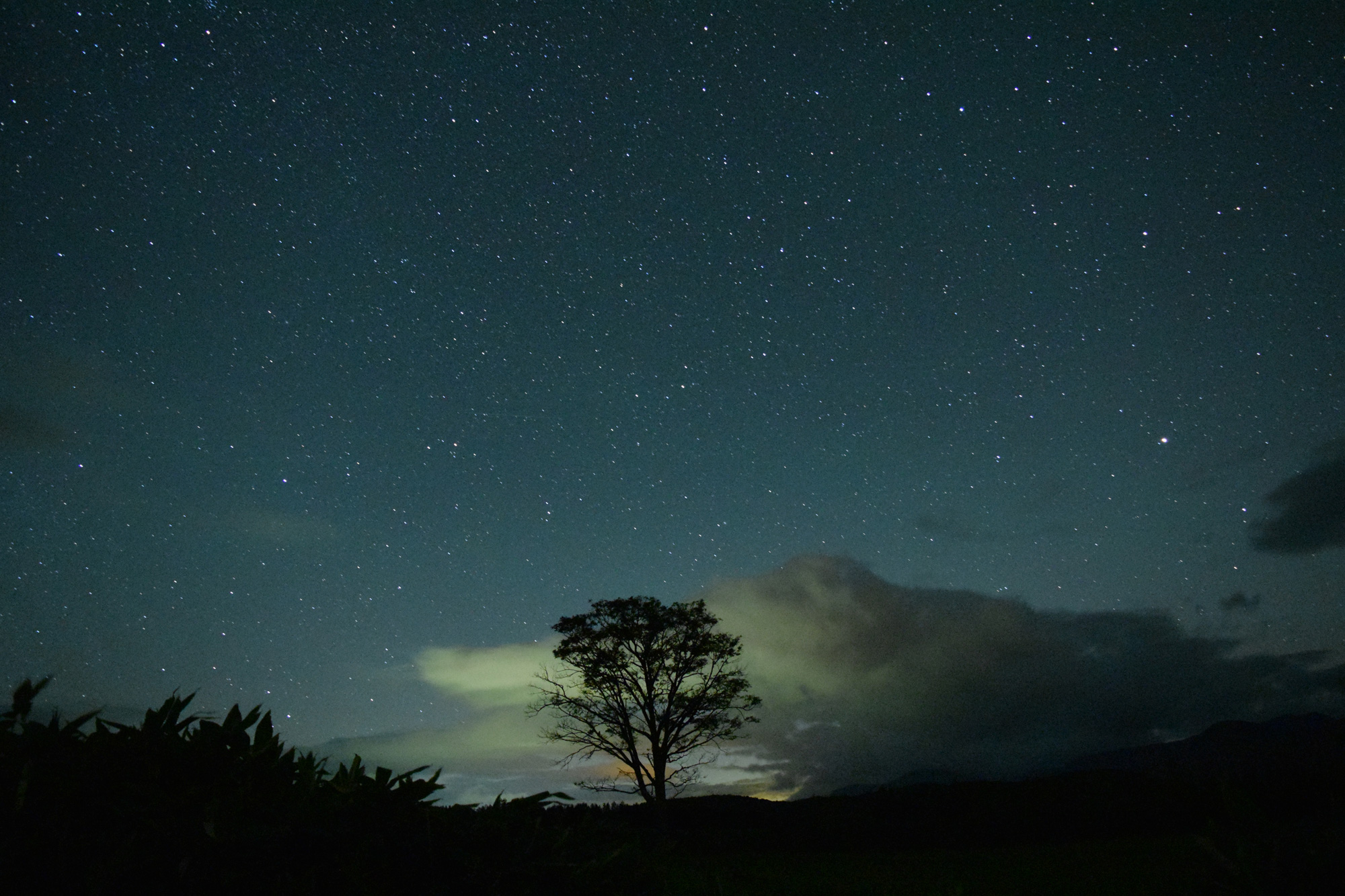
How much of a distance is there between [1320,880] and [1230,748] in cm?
623

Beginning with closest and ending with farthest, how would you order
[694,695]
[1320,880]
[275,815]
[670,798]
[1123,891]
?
[1320,880]
[275,815]
[1123,891]
[670,798]
[694,695]

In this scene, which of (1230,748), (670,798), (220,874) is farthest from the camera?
(670,798)

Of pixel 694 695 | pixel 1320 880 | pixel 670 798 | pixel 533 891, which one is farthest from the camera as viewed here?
pixel 694 695

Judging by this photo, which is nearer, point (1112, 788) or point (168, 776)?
point (168, 776)

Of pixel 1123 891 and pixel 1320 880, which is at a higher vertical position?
pixel 1320 880

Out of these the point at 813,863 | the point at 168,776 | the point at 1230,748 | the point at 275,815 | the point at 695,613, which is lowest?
the point at 813,863

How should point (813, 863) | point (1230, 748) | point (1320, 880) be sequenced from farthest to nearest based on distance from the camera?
1. point (813, 863)
2. point (1230, 748)
3. point (1320, 880)

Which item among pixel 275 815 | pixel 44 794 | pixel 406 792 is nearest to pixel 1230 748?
pixel 406 792

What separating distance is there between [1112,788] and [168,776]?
14.7 m

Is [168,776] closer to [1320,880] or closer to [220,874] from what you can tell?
[220,874]

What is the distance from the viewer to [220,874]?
2.19 metres

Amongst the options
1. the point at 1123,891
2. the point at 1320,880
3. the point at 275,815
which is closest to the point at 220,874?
the point at 275,815

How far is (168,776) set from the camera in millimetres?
2463

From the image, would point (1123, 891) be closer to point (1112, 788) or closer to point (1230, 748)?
point (1230, 748)
